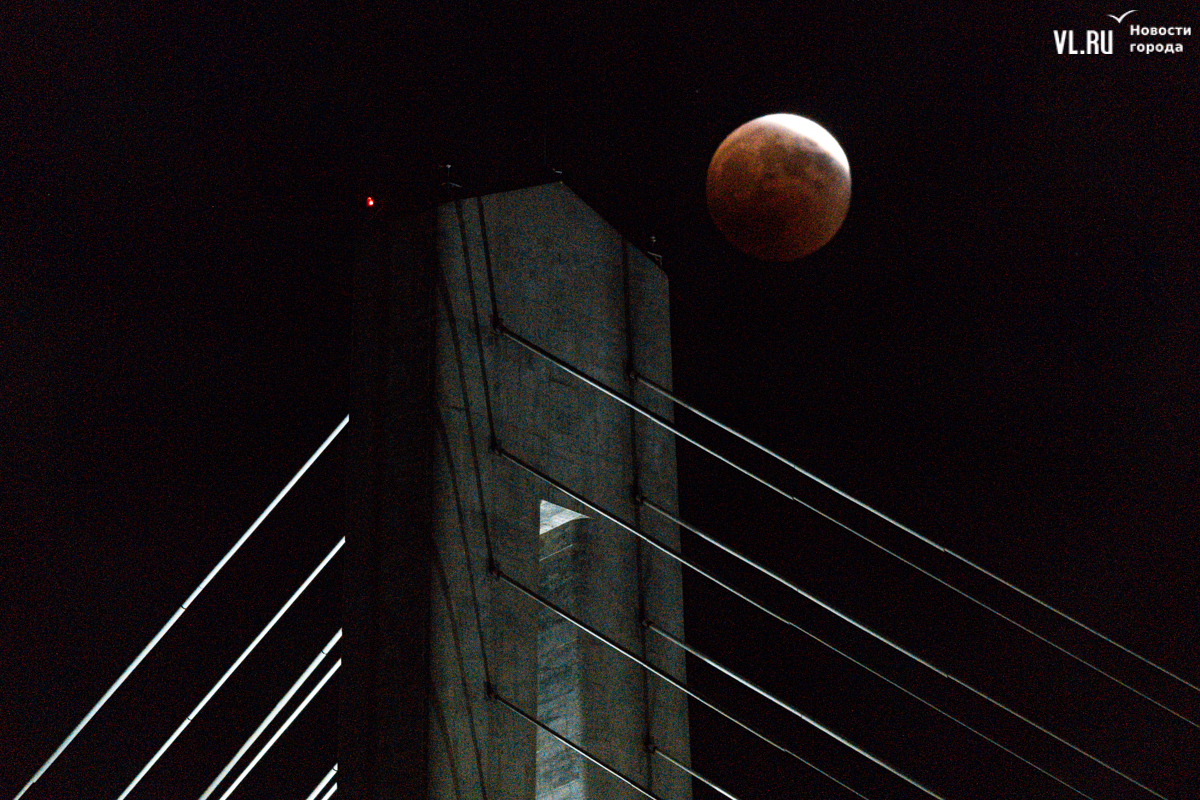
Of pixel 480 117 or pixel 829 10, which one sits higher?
pixel 829 10

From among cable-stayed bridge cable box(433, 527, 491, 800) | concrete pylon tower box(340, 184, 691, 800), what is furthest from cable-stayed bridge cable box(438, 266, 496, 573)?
cable-stayed bridge cable box(433, 527, 491, 800)

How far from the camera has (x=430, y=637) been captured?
630 cm

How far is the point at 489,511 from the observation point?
273 inches

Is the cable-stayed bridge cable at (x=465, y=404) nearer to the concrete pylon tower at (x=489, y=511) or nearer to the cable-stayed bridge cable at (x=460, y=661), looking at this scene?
the concrete pylon tower at (x=489, y=511)

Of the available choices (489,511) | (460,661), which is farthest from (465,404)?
(460,661)

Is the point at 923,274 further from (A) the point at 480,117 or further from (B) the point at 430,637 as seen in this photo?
(B) the point at 430,637

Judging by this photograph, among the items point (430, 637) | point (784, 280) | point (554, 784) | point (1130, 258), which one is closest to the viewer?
point (430, 637)

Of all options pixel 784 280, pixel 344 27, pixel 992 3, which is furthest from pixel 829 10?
pixel 344 27

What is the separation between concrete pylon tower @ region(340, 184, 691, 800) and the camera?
20.9ft

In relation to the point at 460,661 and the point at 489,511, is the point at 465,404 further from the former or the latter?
the point at 460,661

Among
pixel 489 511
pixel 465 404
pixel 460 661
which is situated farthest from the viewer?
pixel 489 511

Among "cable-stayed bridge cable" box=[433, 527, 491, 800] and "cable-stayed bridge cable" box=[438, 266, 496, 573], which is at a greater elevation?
"cable-stayed bridge cable" box=[438, 266, 496, 573]

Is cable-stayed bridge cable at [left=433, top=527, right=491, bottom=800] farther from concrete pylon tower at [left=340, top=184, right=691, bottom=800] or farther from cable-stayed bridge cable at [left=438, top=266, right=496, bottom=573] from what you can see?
cable-stayed bridge cable at [left=438, top=266, right=496, bottom=573]

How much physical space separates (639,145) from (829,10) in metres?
2.49
